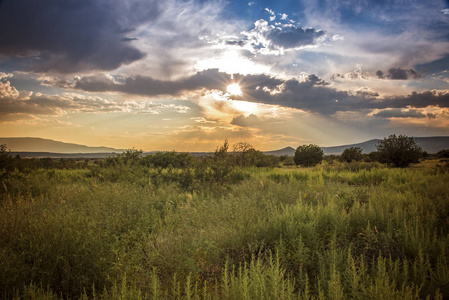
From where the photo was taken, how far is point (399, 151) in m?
21.2

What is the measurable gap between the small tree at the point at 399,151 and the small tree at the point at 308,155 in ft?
41.4

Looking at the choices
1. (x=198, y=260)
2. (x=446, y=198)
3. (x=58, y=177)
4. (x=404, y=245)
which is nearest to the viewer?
(x=198, y=260)

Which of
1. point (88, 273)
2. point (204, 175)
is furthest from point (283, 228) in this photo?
point (204, 175)

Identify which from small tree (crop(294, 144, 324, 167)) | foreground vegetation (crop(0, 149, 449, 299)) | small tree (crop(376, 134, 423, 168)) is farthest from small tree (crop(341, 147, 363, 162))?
foreground vegetation (crop(0, 149, 449, 299))

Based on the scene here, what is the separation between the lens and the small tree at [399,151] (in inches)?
822

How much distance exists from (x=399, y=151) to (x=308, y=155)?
14.5 m

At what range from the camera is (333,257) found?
414 cm

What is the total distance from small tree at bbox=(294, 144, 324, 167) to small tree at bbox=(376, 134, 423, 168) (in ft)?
41.4

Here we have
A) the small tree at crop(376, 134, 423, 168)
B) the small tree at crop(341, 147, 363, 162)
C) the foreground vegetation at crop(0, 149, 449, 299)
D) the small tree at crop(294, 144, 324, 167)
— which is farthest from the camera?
the small tree at crop(341, 147, 363, 162)

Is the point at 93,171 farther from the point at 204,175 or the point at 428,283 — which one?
the point at 428,283

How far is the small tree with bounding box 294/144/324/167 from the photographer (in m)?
35.0

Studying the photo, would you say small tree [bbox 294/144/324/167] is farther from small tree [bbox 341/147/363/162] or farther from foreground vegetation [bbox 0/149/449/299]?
foreground vegetation [bbox 0/149/449/299]

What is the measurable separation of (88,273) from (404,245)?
5853mm

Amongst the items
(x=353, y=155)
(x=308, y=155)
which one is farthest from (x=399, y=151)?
(x=353, y=155)
